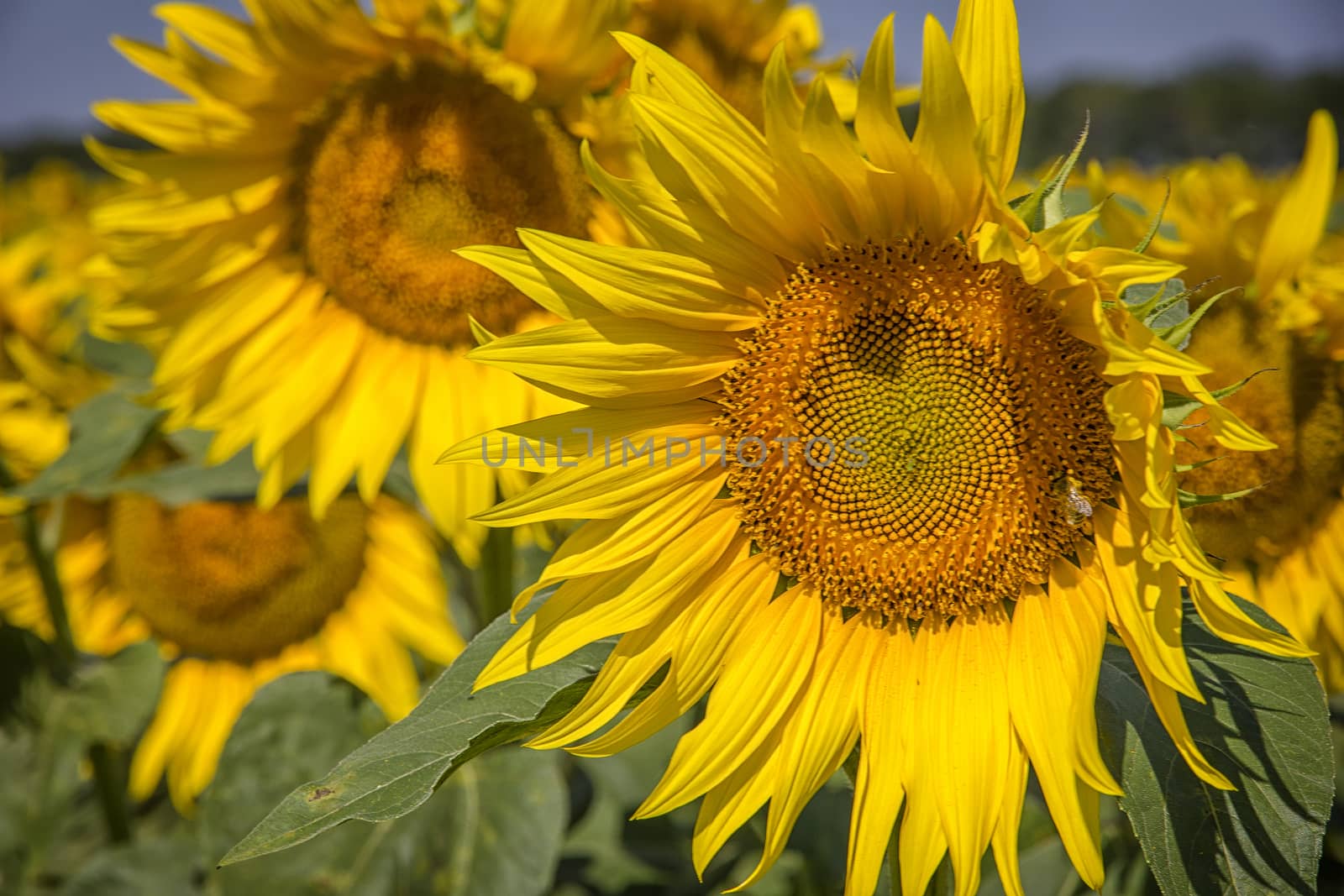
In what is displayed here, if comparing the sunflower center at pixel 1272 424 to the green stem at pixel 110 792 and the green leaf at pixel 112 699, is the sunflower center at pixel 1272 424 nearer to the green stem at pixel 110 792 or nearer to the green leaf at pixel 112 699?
the green leaf at pixel 112 699

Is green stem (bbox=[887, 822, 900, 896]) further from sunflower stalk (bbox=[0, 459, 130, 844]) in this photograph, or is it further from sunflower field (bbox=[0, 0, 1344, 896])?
sunflower stalk (bbox=[0, 459, 130, 844])

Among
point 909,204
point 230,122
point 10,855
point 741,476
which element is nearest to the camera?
point 909,204

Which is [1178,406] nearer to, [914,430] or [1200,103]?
[914,430]

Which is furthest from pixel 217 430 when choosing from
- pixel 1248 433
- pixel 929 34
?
pixel 1248 433

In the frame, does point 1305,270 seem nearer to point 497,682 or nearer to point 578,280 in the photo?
point 578,280

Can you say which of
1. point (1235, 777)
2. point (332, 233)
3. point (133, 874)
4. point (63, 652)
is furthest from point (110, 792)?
point (1235, 777)

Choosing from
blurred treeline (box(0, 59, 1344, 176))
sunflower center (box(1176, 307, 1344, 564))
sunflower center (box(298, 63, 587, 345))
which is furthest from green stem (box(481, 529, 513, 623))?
blurred treeline (box(0, 59, 1344, 176))
